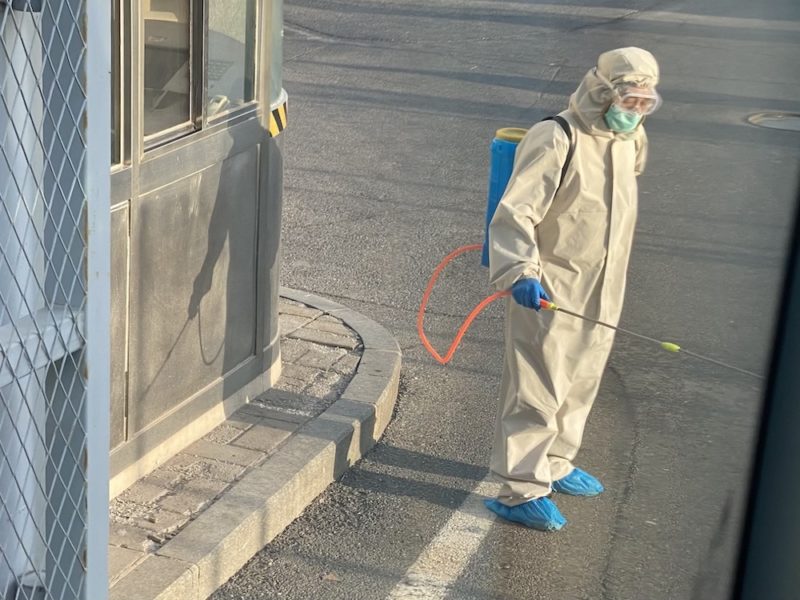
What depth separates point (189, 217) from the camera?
14.9 feet

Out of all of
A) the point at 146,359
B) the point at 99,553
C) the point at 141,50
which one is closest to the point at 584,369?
the point at 146,359

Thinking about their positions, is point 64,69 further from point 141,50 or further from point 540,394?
point 540,394

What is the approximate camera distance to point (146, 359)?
441 centimetres

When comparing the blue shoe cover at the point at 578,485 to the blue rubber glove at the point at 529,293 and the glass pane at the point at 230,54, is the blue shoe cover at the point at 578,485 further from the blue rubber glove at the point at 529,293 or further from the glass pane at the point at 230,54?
the glass pane at the point at 230,54

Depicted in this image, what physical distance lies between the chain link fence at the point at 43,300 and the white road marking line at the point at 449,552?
1.75 m

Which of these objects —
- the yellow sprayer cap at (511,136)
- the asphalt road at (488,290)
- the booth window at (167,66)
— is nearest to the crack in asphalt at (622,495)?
the asphalt road at (488,290)

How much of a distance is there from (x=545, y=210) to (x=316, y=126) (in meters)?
6.74

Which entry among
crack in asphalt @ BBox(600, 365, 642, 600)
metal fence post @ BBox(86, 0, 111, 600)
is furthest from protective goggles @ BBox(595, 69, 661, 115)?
metal fence post @ BBox(86, 0, 111, 600)

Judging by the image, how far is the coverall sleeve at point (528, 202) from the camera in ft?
14.1

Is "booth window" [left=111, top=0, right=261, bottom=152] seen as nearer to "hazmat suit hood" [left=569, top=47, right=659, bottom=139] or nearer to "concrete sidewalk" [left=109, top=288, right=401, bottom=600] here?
"concrete sidewalk" [left=109, top=288, right=401, bottom=600]

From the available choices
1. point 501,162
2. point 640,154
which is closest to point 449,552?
point 501,162

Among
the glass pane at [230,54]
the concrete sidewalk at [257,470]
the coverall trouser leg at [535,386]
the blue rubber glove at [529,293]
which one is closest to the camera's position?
the concrete sidewalk at [257,470]

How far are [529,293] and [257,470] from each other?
4.03ft

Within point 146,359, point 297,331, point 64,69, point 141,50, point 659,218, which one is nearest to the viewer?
point 64,69
